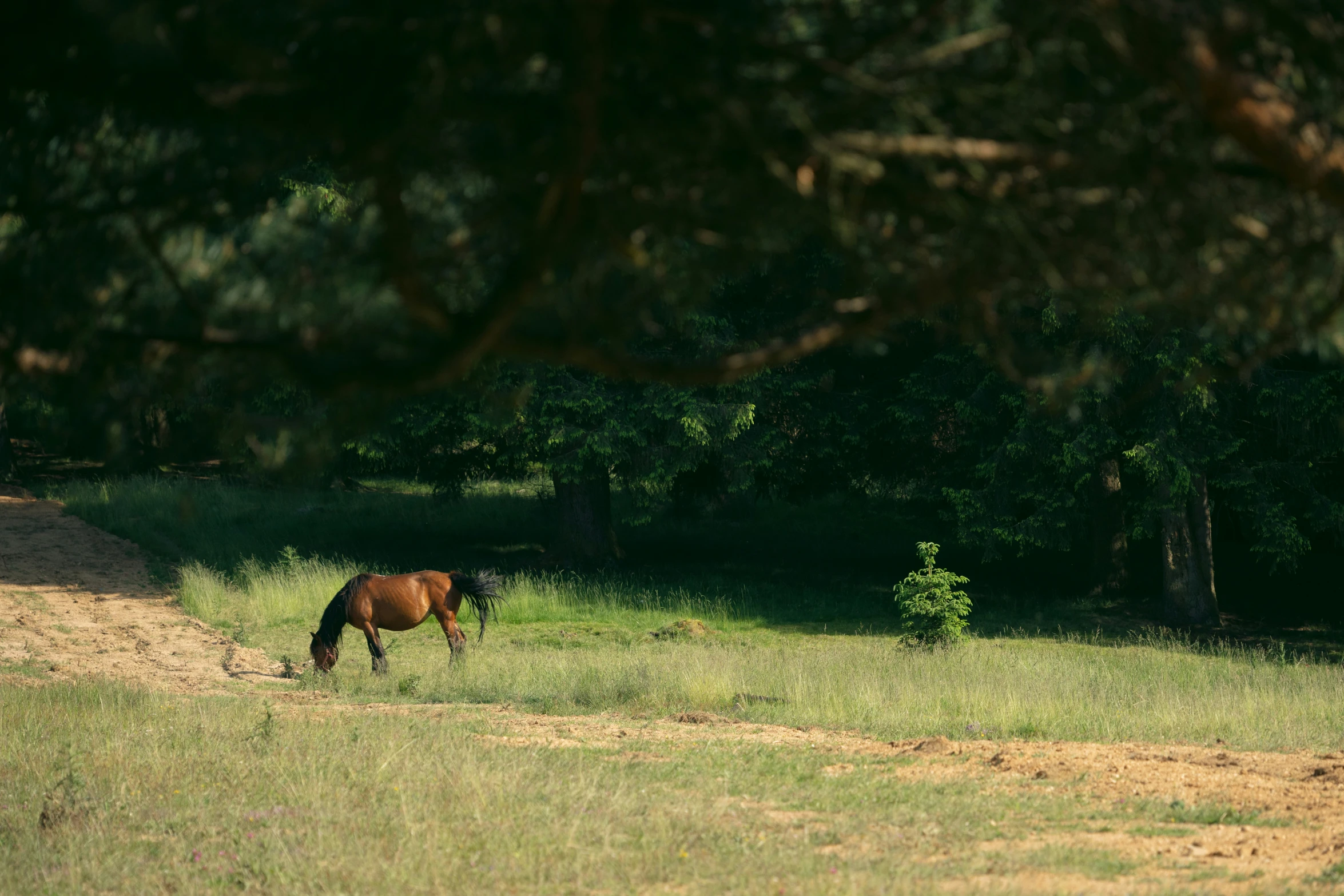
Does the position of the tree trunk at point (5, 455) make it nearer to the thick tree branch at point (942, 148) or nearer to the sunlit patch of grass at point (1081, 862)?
the sunlit patch of grass at point (1081, 862)

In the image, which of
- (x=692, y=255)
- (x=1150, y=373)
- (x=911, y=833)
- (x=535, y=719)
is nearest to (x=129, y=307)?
(x=692, y=255)

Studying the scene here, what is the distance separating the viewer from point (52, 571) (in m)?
23.5

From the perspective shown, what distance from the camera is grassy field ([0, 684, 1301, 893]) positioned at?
21.3 ft

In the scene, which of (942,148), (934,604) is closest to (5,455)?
(934,604)

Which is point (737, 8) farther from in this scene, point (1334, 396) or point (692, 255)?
point (1334, 396)

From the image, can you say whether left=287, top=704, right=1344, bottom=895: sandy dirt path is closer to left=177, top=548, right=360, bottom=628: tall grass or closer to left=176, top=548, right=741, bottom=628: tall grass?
left=177, top=548, right=360, bottom=628: tall grass

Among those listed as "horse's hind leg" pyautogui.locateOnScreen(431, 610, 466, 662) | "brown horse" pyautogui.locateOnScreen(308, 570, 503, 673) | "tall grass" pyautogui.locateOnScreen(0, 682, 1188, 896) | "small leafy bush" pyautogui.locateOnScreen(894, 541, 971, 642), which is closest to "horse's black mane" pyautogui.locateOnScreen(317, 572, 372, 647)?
"brown horse" pyautogui.locateOnScreen(308, 570, 503, 673)

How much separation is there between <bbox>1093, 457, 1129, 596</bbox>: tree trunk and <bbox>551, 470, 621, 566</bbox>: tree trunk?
9.91 meters

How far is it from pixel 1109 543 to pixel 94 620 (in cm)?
1860

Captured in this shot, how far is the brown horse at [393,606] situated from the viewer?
566 inches

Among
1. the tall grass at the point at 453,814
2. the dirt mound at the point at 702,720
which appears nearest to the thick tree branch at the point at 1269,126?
the tall grass at the point at 453,814

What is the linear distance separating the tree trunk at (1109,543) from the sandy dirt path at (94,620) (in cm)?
1612

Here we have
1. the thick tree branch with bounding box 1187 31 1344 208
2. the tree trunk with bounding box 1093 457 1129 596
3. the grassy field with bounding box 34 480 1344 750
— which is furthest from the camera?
the tree trunk with bounding box 1093 457 1129 596

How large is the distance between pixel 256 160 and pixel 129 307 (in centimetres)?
67
